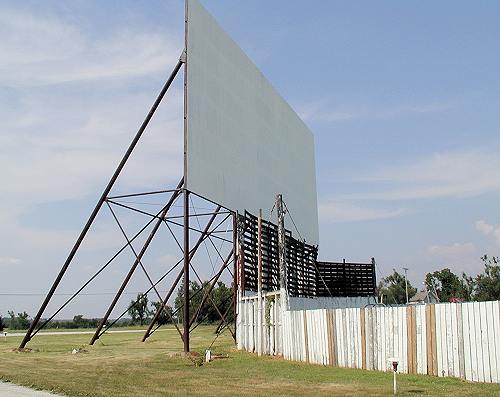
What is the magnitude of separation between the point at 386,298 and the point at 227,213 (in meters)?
71.0

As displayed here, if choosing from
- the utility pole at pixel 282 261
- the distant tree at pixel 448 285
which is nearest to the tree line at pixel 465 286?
the distant tree at pixel 448 285

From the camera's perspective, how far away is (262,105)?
37.3 m

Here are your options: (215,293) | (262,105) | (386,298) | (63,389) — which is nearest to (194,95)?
(262,105)

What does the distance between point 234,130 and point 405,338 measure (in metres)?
18.1

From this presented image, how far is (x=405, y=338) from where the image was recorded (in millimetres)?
16203

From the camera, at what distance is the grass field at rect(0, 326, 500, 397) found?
13.6m

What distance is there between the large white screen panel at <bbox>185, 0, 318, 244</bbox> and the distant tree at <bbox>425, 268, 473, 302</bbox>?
131ft

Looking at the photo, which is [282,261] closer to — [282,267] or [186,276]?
[282,267]

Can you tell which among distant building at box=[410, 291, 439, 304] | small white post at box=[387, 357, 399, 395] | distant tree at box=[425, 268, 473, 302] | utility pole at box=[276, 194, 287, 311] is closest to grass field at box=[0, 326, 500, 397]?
small white post at box=[387, 357, 399, 395]

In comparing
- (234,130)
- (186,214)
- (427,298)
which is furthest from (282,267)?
(427,298)

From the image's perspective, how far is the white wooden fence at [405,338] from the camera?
14234mm

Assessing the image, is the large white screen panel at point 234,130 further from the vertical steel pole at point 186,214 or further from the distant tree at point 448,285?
the distant tree at point 448,285

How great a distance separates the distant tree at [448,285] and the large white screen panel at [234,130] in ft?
131

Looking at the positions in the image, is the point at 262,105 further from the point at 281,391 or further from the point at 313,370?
the point at 281,391
